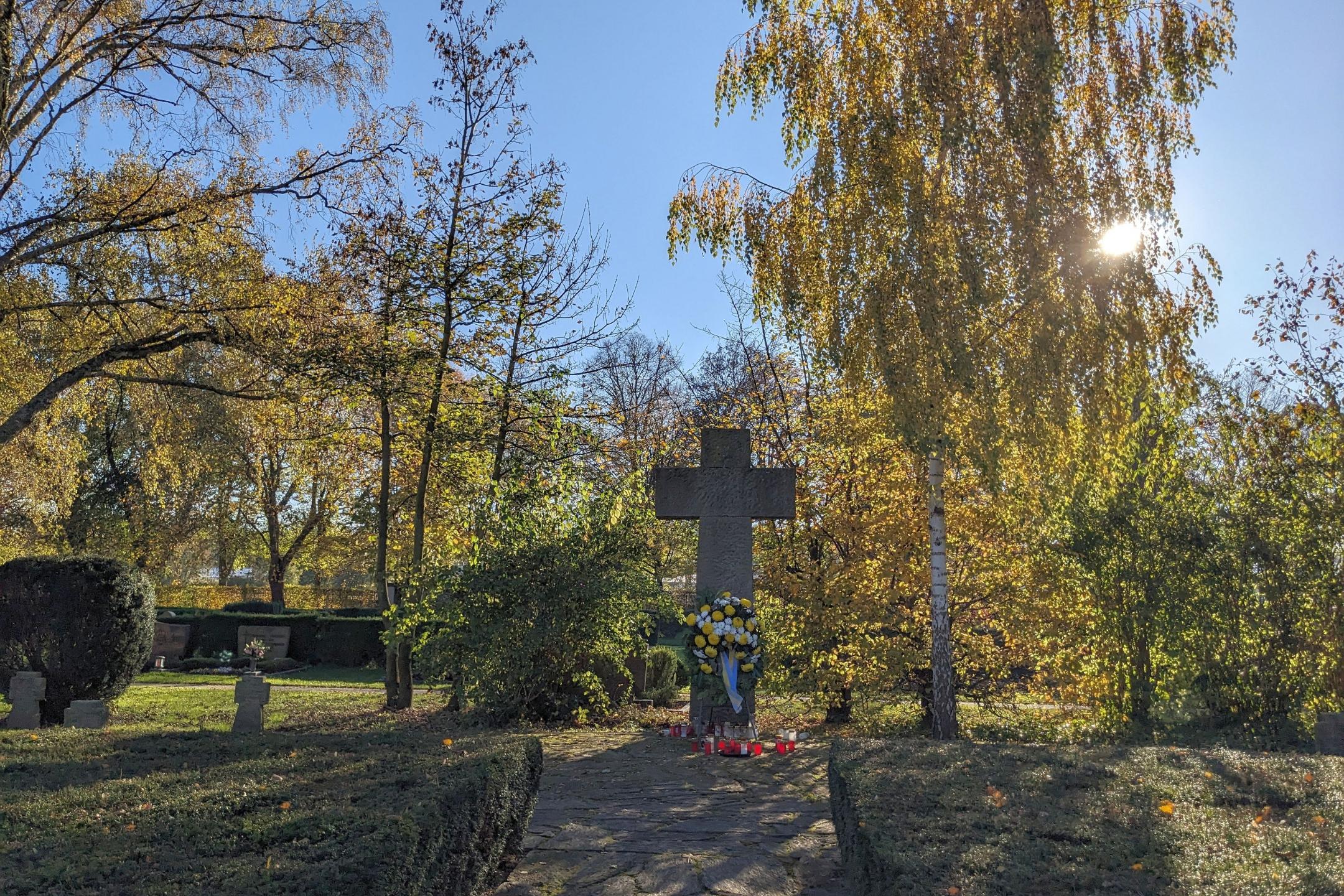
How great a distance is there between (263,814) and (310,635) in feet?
65.5

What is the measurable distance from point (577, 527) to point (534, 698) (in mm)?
1814

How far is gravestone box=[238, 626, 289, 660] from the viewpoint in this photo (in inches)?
819

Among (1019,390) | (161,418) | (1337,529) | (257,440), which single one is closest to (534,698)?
(1019,390)

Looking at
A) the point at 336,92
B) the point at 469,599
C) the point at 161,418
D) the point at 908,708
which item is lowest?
the point at 908,708

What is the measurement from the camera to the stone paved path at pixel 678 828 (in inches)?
169

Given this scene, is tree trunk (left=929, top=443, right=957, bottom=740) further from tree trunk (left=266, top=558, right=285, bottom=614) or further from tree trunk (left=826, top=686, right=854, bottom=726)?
tree trunk (left=266, top=558, right=285, bottom=614)

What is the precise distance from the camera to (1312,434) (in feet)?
26.5

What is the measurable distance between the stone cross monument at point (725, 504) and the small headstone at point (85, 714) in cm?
535

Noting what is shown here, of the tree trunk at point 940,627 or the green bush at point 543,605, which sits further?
the green bush at point 543,605

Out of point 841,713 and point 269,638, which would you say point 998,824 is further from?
point 269,638

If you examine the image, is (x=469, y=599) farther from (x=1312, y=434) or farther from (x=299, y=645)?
(x=299, y=645)

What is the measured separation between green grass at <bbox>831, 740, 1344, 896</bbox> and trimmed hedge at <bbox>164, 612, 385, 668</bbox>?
18088 mm

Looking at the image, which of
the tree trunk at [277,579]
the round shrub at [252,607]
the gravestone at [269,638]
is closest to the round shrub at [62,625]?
the gravestone at [269,638]

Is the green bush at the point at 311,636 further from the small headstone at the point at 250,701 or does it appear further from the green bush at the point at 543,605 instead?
the small headstone at the point at 250,701
